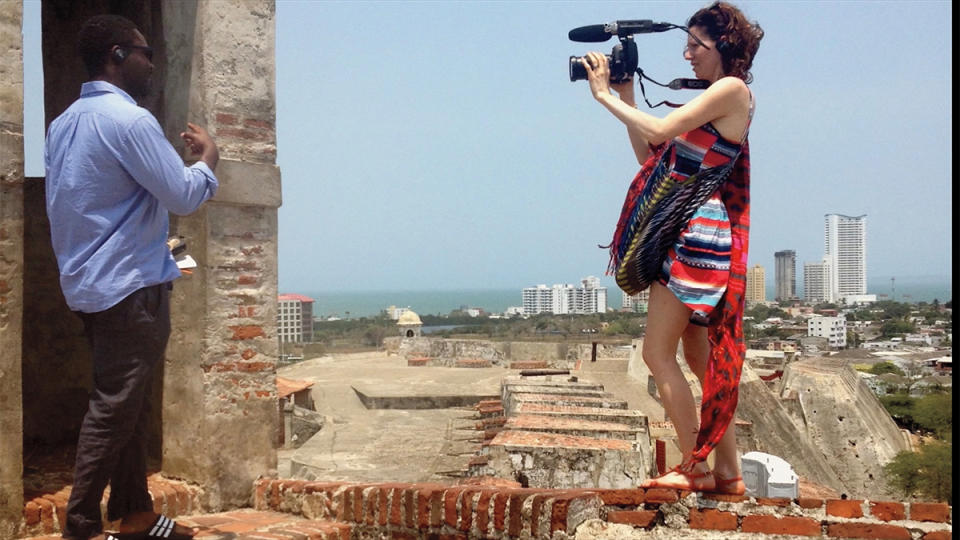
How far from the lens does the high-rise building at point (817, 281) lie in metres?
160

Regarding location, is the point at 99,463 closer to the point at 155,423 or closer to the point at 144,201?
the point at 144,201

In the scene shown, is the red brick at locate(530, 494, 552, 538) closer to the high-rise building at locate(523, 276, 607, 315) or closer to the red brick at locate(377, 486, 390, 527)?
the red brick at locate(377, 486, 390, 527)

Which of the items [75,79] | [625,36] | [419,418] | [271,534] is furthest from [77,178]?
[419,418]

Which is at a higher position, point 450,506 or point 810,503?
point 810,503

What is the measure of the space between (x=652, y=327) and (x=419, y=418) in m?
13.8

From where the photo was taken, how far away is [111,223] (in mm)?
3697

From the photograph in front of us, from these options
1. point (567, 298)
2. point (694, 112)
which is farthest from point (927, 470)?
point (567, 298)

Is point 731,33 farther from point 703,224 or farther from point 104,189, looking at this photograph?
point 104,189

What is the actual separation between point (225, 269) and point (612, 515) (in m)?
2.54

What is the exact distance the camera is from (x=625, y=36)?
3.73 m

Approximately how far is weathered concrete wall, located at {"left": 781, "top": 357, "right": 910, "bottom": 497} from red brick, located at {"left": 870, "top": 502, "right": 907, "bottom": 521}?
16371mm

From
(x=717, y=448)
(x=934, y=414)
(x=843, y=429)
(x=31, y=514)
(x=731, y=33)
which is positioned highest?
(x=731, y=33)

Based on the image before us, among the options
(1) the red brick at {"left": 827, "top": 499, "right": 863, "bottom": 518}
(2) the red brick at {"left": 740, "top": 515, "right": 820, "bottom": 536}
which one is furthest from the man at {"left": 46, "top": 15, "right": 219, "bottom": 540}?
(1) the red brick at {"left": 827, "top": 499, "right": 863, "bottom": 518}

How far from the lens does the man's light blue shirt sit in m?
3.67
